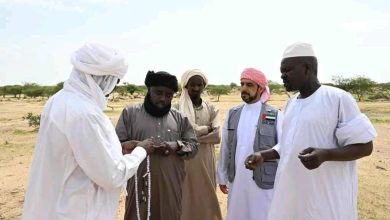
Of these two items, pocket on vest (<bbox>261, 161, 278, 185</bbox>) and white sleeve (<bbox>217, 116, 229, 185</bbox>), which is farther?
white sleeve (<bbox>217, 116, 229, 185</bbox>)

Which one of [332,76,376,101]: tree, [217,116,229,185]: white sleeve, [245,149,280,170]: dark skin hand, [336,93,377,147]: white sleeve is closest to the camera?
[336,93,377,147]: white sleeve

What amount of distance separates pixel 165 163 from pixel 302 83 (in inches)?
55.3

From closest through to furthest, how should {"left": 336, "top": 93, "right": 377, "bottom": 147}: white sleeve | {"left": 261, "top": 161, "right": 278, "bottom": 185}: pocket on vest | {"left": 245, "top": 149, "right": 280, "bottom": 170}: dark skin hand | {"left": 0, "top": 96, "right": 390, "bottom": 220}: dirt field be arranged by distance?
{"left": 336, "top": 93, "right": 377, "bottom": 147}: white sleeve < {"left": 245, "top": 149, "right": 280, "bottom": 170}: dark skin hand < {"left": 261, "top": 161, "right": 278, "bottom": 185}: pocket on vest < {"left": 0, "top": 96, "right": 390, "bottom": 220}: dirt field

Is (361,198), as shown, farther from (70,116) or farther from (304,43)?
(70,116)

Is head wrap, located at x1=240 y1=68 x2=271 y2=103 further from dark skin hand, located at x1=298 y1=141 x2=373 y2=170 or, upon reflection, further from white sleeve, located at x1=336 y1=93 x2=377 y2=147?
dark skin hand, located at x1=298 y1=141 x2=373 y2=170

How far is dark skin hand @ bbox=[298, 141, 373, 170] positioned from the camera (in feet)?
8.75

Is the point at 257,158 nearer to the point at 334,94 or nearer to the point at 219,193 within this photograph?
the point at 334,94

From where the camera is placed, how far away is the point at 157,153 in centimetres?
385

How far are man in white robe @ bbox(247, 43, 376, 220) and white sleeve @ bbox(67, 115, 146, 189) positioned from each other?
3.62ft

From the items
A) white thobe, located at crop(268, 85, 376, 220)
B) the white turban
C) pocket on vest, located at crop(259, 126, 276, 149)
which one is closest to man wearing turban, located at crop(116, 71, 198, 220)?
pocket on vest, located at crop(259, 126, 276, 149)

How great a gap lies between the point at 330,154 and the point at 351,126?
227 millimetres

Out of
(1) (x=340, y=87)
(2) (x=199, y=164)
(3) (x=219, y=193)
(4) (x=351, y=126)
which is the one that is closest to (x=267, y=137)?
(2) (x=199, y=164)

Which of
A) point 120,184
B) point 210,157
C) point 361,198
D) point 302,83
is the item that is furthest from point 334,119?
point 361,198

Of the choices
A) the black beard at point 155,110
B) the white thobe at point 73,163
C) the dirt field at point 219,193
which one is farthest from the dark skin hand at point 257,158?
the dirt field at point 219,193
